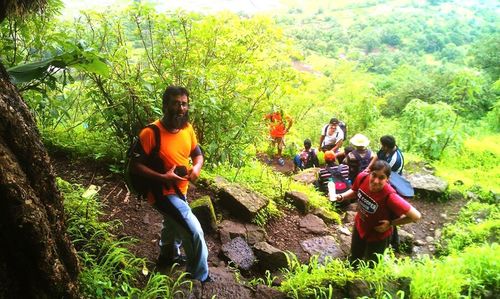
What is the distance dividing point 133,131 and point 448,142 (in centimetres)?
972

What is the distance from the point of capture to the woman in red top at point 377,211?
371 centimetres

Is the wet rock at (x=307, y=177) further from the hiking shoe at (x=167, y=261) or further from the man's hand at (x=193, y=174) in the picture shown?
the man's hand at (x=193, y=174)

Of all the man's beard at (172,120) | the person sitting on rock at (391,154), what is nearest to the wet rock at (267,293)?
the man's beard at (172,120)

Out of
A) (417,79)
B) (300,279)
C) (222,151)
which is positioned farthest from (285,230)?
(417,79)

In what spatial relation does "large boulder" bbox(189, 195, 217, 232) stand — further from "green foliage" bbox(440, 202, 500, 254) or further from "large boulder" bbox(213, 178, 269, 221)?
"green foliage" bbox(440, 202, 500, 254)

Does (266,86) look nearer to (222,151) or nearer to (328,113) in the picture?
(222,151)

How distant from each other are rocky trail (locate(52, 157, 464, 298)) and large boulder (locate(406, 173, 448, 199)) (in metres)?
1.99

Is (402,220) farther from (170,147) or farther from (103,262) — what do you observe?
(103,262)

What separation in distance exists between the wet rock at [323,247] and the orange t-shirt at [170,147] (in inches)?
96.0

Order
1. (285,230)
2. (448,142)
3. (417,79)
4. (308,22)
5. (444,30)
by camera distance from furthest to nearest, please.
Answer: (308,22) < (444,30) < (417,79) < (448,142) < (285,230)

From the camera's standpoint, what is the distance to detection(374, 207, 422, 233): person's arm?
3637mm

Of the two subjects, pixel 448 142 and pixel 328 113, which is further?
pixel 328 113

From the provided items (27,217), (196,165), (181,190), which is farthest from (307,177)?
(27,217)

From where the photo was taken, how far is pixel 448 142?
11.0m
